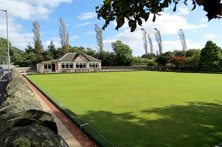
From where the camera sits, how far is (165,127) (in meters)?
10.0

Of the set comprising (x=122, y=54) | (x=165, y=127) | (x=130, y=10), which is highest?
(x=122, y=54)

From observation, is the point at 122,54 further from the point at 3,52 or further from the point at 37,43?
the point at 3,52

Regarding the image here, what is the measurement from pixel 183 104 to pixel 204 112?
235cm

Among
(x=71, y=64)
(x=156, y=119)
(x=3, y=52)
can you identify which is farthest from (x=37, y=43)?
(x=156, y=119)

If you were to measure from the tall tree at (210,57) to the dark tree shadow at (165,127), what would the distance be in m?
42.8

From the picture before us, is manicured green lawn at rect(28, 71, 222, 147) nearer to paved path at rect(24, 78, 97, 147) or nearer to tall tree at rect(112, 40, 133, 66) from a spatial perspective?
paved path at rect(24, 78, 97, 147)

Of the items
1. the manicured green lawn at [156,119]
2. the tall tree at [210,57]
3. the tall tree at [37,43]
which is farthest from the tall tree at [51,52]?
the manicured green lawn at [156,119]

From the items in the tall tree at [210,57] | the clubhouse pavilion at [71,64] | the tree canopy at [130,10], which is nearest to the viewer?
the tree canopy at [130,10]

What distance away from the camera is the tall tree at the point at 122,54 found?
80.8 meters

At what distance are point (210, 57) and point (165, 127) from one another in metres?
47.7

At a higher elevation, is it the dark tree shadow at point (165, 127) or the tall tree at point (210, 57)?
the tall tree at point (210, 57)

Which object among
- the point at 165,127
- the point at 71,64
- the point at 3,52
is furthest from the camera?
the point at 3,52

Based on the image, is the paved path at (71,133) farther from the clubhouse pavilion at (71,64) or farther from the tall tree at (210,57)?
the clubhouse pavilion at (71,64)

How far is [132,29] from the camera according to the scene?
409 cm
